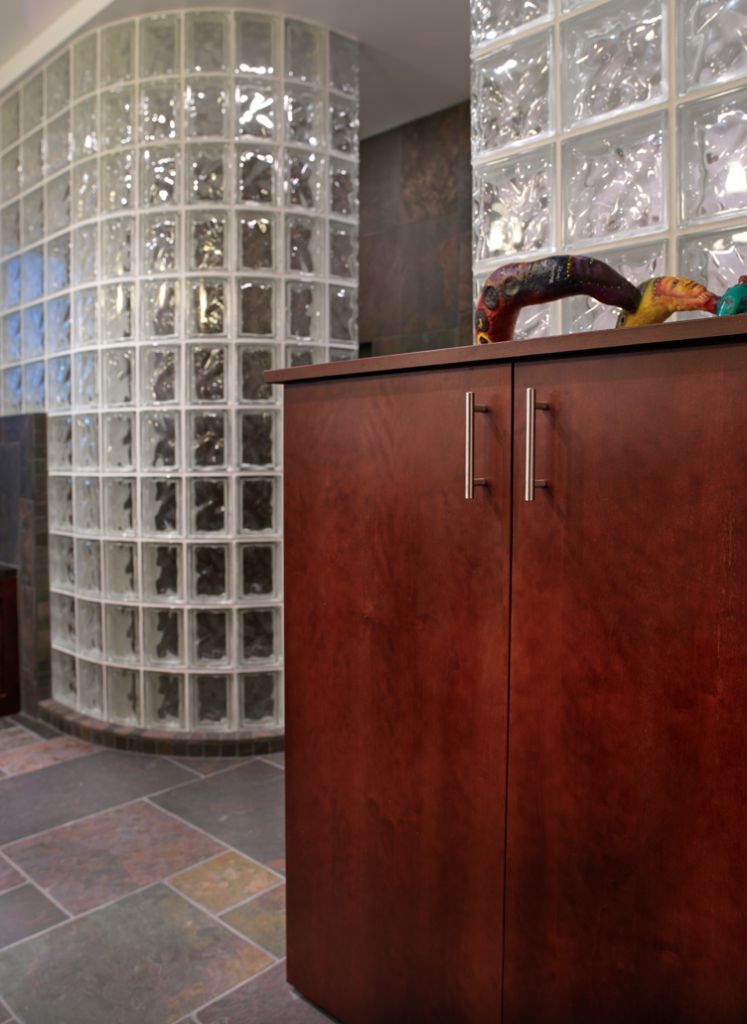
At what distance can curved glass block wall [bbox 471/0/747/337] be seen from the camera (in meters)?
1.36

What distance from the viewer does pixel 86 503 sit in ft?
9.98

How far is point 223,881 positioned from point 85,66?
2.80 meters

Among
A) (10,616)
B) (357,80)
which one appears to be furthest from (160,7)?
(10,616)

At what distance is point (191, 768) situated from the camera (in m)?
2.75

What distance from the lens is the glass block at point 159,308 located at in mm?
2824

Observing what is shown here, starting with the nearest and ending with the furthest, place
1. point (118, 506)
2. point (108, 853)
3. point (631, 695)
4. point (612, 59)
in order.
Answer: point (631, 695)
point (612, 59)
point (108, 853)
point (118, 506)

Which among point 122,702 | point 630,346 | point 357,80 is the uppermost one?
point 357,80

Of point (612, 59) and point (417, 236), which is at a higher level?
point (417, 236)

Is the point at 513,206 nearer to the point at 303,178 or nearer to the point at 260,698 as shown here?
the point at 303,178

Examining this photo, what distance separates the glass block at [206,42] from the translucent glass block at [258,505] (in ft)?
4.66

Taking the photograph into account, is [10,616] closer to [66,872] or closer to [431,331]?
[66,872]

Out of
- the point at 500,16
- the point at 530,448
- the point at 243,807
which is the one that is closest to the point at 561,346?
the point at 530,448

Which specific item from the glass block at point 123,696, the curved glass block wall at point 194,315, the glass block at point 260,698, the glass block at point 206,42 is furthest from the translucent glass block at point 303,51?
the glass block at point 123,696

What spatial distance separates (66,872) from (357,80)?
278 cm
